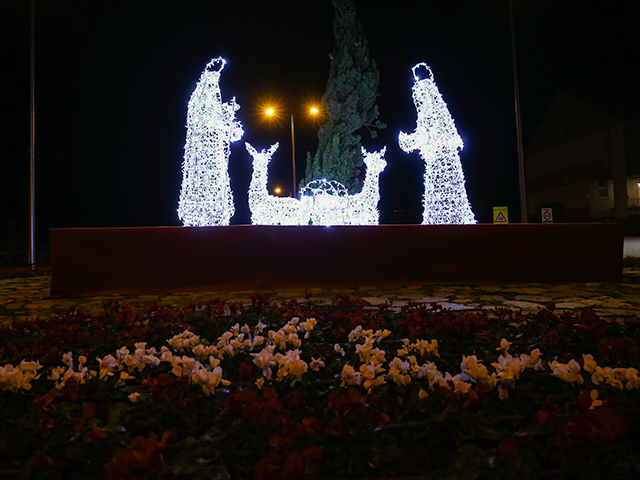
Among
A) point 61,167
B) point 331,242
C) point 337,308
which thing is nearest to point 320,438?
point 337,308

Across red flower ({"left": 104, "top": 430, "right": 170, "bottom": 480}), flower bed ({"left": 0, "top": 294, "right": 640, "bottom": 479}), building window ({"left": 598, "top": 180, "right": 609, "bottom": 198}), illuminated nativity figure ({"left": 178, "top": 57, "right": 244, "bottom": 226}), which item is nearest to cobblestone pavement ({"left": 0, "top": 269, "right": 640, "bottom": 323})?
flower bed ({"left": 0, "top": 294, "right": 640, "bottom": 479})

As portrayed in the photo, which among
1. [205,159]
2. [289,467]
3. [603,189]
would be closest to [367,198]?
[205,159]

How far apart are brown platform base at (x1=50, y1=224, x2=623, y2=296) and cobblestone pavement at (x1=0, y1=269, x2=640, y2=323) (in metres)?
0.16

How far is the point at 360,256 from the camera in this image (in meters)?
5.52

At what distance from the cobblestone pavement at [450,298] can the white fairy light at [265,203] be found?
12.6 feet

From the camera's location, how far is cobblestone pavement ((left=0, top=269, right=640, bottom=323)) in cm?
394

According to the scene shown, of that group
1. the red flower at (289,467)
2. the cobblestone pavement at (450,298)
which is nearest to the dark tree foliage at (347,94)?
the cobblestone pavement at (450,298)

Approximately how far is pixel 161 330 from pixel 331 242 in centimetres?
327

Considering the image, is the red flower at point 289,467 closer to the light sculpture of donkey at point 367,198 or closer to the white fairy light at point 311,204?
the white fairy light at point 311,204

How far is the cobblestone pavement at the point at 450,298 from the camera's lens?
12.9 feet

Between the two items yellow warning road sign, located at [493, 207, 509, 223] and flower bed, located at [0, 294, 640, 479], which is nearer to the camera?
flower bed, located at [0, 294, 640, 479]

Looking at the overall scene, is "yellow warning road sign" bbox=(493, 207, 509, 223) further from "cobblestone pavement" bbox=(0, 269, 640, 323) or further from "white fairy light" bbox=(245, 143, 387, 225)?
"cobblestone pavement" bbox=(0, 269, 640, 323)

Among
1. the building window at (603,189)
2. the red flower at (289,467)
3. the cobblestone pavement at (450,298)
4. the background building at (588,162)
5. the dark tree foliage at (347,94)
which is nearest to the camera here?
the red flower at (289,467)

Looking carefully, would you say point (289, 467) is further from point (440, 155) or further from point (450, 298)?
point (440, 155)
